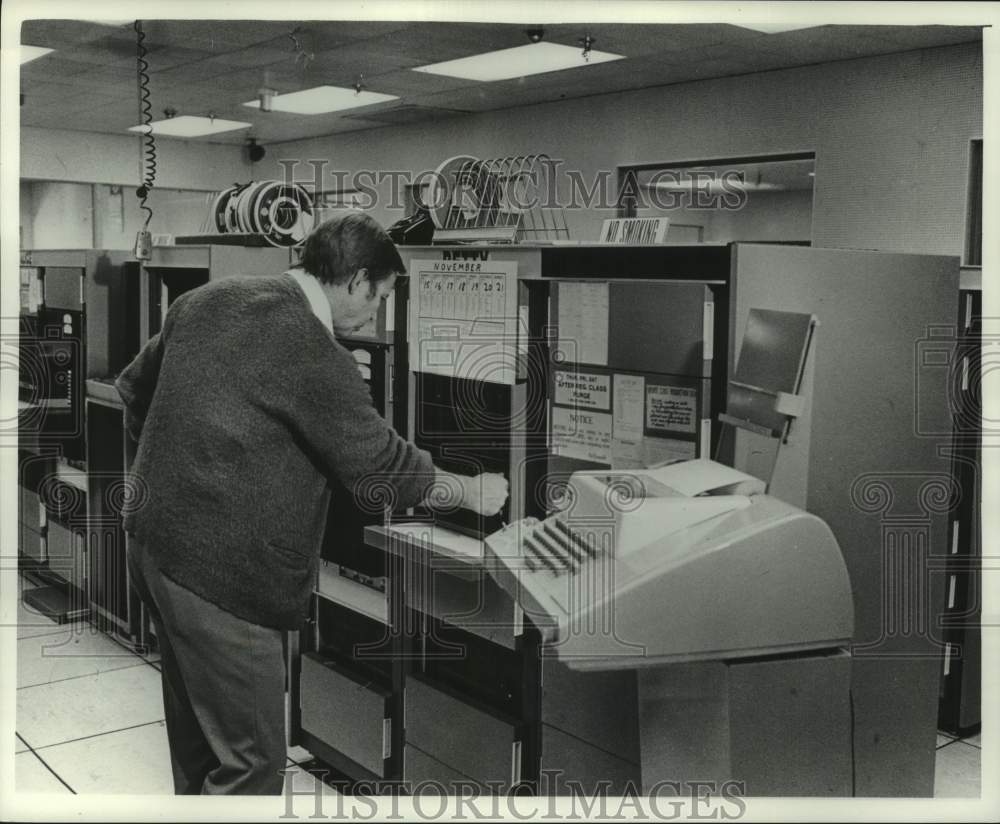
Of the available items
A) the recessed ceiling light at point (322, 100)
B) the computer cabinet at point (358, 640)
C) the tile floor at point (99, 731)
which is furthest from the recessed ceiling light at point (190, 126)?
the computer cabinet at point (358, 640)

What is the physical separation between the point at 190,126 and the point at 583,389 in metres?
7.90

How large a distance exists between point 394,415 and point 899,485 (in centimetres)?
143

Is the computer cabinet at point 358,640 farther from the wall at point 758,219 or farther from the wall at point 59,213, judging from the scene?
the wall at point 59,213

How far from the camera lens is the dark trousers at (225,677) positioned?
2.24 m

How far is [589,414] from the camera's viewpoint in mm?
2855

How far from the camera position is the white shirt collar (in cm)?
238

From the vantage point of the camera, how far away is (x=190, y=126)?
31.7 ft

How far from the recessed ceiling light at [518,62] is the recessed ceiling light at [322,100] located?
34.9 inches

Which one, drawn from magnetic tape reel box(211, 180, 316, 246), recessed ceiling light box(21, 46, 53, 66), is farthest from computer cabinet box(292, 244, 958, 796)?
recessed ceiling light box(21, 46, 53, 66)

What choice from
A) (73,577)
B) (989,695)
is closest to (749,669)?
(989,695)

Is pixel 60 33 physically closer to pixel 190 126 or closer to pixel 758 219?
pixel 190 126

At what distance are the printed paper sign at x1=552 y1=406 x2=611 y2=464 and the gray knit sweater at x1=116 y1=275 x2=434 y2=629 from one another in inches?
29.2

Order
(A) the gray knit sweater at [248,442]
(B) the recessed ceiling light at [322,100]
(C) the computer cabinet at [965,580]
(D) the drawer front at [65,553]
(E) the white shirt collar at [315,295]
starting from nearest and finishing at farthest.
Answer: (A) the gray knit sweater at [248,442] < (E) the white shirt collar at [315,295] < (C) the computer cabinet at [965,580] < (D) the drawer front at [65,553] < (B) the recessed ceiling light at [322,100]

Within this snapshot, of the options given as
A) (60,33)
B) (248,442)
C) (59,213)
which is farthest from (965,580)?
(59,213)
